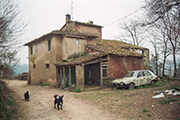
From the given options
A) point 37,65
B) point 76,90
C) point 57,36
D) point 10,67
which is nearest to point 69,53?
point 57,36

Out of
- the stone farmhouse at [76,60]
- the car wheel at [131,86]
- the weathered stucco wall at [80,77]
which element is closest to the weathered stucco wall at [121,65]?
the stone farmhouse at [76,60]

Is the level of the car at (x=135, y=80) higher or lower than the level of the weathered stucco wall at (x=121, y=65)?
lower

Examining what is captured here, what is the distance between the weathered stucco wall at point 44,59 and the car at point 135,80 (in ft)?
22.2

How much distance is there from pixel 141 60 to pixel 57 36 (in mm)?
9627

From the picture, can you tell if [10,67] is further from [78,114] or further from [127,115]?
[127,115]

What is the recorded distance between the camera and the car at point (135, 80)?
35.7 ft

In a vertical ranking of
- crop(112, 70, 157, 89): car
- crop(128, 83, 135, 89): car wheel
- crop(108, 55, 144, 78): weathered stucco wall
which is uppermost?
crop(108, 55, 144, 78): weathered stucco wall

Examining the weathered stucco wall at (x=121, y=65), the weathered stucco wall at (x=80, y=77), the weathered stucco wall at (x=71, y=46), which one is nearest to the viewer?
the weathered stucco wall at (x=80, y=77)

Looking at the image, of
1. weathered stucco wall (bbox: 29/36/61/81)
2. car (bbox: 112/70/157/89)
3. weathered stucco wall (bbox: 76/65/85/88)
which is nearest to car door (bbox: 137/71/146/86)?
car (bbox: 112/70/157/89)

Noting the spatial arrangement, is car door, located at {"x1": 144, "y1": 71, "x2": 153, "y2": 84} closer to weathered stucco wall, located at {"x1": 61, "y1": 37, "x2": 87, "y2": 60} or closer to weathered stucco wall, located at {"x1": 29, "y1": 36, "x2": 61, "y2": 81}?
weathered stucco wall, located at {"x1": 61, "y1": 37, "x2": 87, "y2": 60}

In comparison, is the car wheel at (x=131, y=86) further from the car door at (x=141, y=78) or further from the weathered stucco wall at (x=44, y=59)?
the weathered stucco wall at (x=44, y=59)

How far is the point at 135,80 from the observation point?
36.5ft

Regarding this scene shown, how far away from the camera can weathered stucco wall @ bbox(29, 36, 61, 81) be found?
47.7 feet

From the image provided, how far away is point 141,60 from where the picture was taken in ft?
52.2
